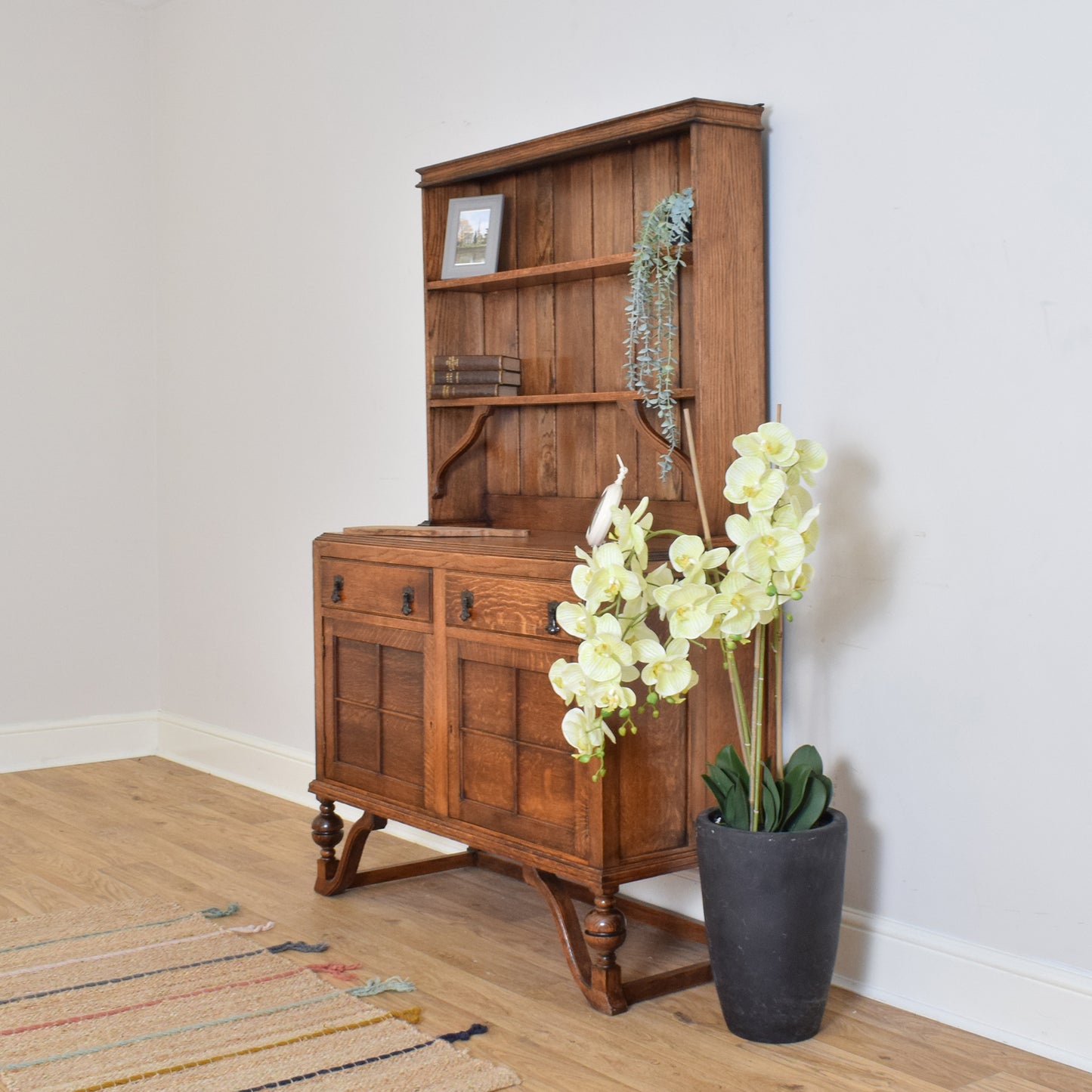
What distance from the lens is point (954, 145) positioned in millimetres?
2361

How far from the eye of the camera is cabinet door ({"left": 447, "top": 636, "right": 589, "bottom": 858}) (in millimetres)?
2518

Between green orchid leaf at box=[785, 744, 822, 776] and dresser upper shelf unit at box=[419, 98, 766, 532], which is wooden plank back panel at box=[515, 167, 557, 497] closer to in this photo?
dresser upper shelf unit at box=[419, 98, 766, 532]

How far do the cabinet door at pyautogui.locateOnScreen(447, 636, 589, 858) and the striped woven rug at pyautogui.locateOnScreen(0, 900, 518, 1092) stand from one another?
1.28 feet

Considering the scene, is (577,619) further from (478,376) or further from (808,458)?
(478,376)

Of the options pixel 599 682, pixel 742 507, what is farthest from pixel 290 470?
pixel 599 682

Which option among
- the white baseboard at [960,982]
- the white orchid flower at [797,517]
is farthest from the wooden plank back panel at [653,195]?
the white baseboard at [960,982]

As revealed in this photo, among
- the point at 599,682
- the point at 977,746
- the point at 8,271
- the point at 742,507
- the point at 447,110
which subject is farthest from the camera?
the point at 8,271

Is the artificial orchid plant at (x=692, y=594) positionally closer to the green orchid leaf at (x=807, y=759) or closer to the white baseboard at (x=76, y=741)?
the green orchid leaf at (x=807, y=759)

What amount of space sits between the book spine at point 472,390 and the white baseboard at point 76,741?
2435mm

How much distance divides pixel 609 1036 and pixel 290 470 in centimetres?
242

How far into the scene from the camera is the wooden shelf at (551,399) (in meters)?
2.78

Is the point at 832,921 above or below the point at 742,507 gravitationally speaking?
below

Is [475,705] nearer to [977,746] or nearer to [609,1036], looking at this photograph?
[609,1036]

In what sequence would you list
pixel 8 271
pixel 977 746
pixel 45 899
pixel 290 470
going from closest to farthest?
pixel 977 746 < pixel 45 899 < pixel 290 470 < pixel 8 271
